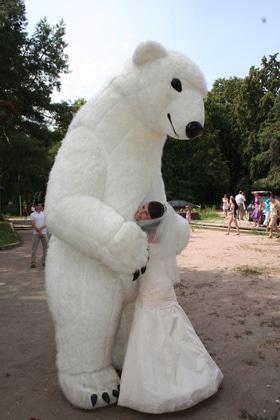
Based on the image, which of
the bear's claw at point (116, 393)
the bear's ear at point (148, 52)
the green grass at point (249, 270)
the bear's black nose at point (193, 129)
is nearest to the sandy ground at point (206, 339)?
the green grass at point (249, 270)

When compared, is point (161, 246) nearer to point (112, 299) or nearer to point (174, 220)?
point (174, 220)

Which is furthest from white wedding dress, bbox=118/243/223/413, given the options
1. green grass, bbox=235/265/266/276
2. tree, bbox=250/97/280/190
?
tree, bbox=250/97/280/190

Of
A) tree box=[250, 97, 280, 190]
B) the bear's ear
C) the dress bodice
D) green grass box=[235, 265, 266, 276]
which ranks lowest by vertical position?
green grass box=[235, 265, 266, 276]

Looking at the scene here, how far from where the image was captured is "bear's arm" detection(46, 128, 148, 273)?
2340mm

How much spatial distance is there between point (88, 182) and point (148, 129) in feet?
1.76

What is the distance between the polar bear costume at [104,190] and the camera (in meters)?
2.45

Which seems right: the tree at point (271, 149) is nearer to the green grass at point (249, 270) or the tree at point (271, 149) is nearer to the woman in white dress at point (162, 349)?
the green grass at point (249, 270)

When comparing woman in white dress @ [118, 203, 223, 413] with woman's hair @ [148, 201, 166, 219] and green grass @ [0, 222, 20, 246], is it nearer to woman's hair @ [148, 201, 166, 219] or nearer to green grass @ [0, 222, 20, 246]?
woman's hair @ [148, 201, 166, 219]

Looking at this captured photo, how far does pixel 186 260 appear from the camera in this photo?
30.3 feet

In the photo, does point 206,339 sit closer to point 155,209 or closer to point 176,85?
point 155,209

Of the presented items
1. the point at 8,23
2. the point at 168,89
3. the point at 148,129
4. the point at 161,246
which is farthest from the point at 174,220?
the point at 8,23

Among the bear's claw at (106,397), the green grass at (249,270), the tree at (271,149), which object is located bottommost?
the bear's claw at (106,397)

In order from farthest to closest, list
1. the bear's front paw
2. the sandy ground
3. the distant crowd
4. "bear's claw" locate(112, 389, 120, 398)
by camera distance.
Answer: the distant crowd < the sandy ground < "bear's claw" locate(112, 389, 120, 398) < the bear's front paw

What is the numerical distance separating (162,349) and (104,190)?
107 cm
